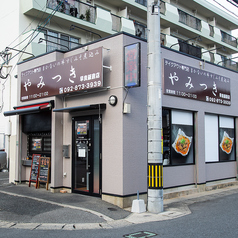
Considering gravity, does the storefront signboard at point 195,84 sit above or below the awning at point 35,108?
above

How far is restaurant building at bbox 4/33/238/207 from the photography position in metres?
8.96

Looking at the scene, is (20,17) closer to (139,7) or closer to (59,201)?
(139,7)

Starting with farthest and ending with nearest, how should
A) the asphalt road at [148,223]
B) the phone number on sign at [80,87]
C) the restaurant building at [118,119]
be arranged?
the phone number on sign at [80,87], the restaurant building at [118,119], the asphalt road at [148,223]

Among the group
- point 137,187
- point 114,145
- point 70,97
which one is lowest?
point 137,187

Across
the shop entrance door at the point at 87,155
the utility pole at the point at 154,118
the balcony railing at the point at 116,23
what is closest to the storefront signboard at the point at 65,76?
the shop entrance door at the point at 87,155

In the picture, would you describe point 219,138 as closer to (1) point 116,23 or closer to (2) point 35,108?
(2) point 35,108

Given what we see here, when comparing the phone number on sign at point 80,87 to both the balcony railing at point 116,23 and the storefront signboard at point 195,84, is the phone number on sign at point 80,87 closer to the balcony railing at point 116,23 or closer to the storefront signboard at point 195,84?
the storefront signboard at point 195,84

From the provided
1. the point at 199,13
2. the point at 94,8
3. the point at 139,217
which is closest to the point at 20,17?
the point at 94,8

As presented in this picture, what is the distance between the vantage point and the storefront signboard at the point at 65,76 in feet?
30.4

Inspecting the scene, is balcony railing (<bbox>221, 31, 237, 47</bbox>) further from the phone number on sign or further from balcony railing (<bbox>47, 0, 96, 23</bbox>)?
the phone number on sign

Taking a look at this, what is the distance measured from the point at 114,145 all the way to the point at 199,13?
2500 cm

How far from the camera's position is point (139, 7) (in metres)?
22.3

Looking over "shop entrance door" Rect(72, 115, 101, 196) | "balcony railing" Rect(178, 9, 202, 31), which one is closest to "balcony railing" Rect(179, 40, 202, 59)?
"balcony railing" Rect(178, 9, 202, 31)

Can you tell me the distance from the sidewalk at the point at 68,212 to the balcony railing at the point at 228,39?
25.1m
